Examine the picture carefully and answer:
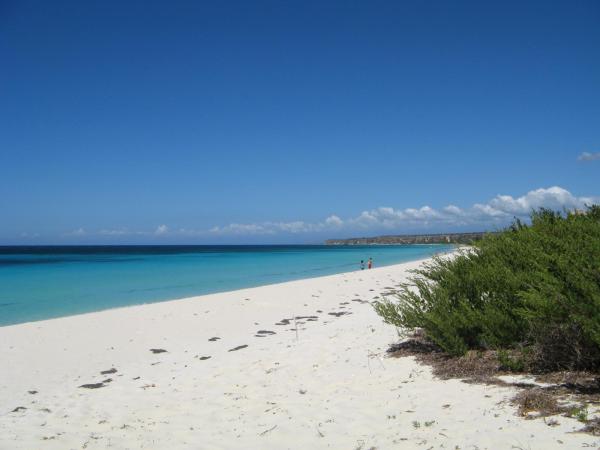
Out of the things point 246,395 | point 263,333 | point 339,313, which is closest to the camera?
point 246,395

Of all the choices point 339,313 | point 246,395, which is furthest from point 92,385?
point 339,313

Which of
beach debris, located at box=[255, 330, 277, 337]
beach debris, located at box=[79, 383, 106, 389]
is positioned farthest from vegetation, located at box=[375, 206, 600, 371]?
beach debris, located at box=[79, 383, 106, 389]

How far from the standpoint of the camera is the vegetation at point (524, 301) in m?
4.74

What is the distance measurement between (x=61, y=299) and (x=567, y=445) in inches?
828

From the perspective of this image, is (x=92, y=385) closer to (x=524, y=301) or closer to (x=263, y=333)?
(x=263, y=333)

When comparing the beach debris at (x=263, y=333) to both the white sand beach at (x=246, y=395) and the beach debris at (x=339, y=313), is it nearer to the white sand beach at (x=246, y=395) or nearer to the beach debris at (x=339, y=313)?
the white sand beach at (x=246, y=395)

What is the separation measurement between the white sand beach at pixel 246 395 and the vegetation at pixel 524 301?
2.28 feet

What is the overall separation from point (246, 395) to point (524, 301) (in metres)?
3.58

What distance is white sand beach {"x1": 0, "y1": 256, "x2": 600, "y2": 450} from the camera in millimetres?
4262

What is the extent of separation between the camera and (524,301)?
521 cm

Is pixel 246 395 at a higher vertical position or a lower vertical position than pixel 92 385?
higher

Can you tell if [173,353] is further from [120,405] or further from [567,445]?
[567,445]

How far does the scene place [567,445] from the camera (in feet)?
11.2

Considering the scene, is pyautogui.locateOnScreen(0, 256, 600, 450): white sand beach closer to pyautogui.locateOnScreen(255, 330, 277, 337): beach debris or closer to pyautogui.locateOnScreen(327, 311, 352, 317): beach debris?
pyautogui.locateOnScreen(255, 330, 277, 337): beach debris
